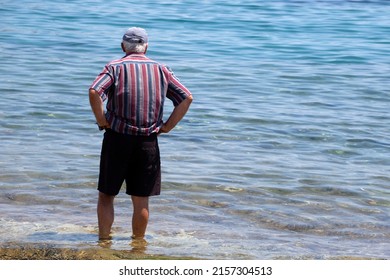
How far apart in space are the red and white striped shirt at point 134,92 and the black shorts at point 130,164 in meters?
0.08

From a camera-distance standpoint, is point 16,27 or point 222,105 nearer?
point 222,105

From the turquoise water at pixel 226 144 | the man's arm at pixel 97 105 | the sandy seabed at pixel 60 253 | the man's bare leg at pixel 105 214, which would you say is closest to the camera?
the sandy seabed at pixel 60 253

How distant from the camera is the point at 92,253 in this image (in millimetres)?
6617

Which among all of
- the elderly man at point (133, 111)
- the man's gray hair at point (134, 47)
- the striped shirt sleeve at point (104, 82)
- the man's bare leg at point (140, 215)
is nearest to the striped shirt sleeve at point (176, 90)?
the elderly man at point (133, 111)

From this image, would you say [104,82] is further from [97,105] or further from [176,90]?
[176,90]

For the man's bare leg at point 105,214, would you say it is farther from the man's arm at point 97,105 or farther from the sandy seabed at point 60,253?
the man's arm at point 97,105

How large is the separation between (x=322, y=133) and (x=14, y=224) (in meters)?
5.49

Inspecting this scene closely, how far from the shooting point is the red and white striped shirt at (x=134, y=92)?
6824 millimetres

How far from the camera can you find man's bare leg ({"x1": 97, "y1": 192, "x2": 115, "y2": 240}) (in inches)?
285

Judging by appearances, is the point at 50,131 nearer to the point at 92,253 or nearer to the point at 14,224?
the point at 14,224

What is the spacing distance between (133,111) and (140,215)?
896mm

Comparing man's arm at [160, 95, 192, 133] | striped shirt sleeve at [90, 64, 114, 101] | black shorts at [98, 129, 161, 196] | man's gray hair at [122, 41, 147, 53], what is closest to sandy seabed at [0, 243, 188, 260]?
black shorts at [98, 129, 161, 196]

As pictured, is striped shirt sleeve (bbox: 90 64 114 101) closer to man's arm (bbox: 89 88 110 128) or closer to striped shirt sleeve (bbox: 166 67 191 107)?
man's arm (bbox: 89 88 110 128)
